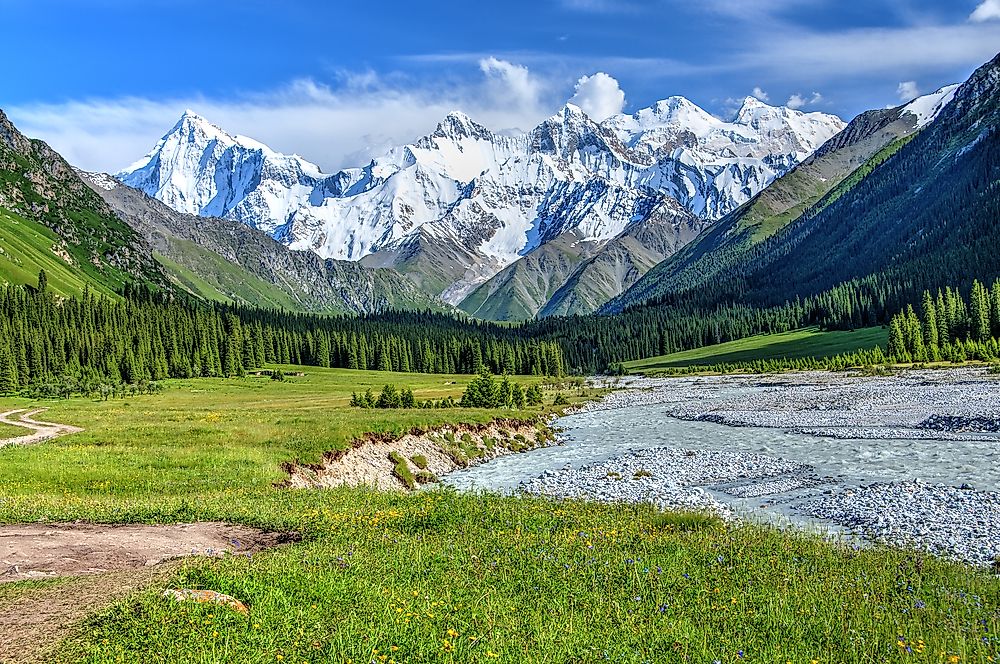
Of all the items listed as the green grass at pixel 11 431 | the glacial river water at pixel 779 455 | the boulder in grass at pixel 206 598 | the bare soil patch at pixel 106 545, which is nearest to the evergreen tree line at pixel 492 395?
the glacial river water at pixel 779 455

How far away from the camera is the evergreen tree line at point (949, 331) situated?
137500mm

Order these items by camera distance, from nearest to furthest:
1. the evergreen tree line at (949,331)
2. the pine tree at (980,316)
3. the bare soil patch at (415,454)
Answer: the bare soil patch at (415,454), the evergreen tree line at (949,331), the pine tree at (980,316)

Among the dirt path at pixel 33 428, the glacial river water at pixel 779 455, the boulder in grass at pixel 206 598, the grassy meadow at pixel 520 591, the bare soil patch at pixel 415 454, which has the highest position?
the dirt path at pixel 33 428

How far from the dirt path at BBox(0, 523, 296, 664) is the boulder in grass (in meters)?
0.99

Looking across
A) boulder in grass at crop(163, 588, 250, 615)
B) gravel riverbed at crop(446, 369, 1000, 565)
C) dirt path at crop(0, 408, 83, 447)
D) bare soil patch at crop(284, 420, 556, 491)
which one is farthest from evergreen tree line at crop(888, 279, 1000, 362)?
boulder in grass at crop(163, 588, 250, 615)

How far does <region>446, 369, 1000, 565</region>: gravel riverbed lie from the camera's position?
27.6 meters

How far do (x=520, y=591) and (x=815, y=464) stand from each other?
118 ft

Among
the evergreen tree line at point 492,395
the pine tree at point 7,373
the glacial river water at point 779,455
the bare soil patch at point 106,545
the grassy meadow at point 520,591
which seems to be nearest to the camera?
the grassy meadow at point 520,591

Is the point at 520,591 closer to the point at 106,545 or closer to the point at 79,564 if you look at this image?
the point at 79,564

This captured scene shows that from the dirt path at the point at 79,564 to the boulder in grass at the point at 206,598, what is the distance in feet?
3.26

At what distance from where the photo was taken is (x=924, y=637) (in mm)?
12289

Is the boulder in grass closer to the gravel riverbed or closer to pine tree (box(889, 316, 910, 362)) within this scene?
the gravel riverbed

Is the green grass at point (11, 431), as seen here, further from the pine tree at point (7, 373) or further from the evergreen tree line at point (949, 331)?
the evergreen tree line at point (949, 331)

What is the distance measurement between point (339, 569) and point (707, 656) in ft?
26.8
